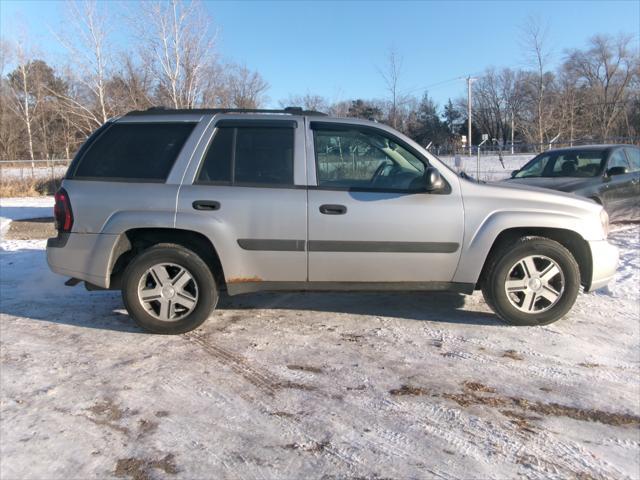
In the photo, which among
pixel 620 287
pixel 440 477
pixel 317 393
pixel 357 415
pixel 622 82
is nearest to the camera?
pixel 440 477

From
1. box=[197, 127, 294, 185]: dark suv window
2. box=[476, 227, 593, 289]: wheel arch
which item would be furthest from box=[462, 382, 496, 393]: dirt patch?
box=[197, 127, 294, 185]: dark suv window

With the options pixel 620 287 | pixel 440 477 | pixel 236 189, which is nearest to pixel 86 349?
pixel 236 189

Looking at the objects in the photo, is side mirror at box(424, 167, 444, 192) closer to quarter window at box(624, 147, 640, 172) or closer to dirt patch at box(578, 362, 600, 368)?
dirt patch at box(578, 362, 600, 368)

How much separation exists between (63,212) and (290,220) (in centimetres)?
197

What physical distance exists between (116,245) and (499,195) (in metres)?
3.34

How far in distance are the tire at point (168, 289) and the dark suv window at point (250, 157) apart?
0.72m

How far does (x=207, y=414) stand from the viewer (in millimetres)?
3141

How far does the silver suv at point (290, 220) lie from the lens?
430 cm

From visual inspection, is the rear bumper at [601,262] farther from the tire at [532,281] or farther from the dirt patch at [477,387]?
the dirt patch at [477,387]

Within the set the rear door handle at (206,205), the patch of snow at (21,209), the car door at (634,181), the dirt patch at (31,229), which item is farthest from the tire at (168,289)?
the car door at (634,181)

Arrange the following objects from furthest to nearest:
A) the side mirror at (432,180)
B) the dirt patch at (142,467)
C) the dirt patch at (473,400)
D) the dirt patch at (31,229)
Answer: the dirt patch at (31,229) < the side mirror at (432,180) < the dirt patch at (473,400) < the dirt patch at (142,467)

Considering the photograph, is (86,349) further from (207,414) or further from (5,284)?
(5,284)

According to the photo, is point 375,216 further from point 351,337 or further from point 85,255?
point 85,255

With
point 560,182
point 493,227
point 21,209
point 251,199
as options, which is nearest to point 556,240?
point 493,227
